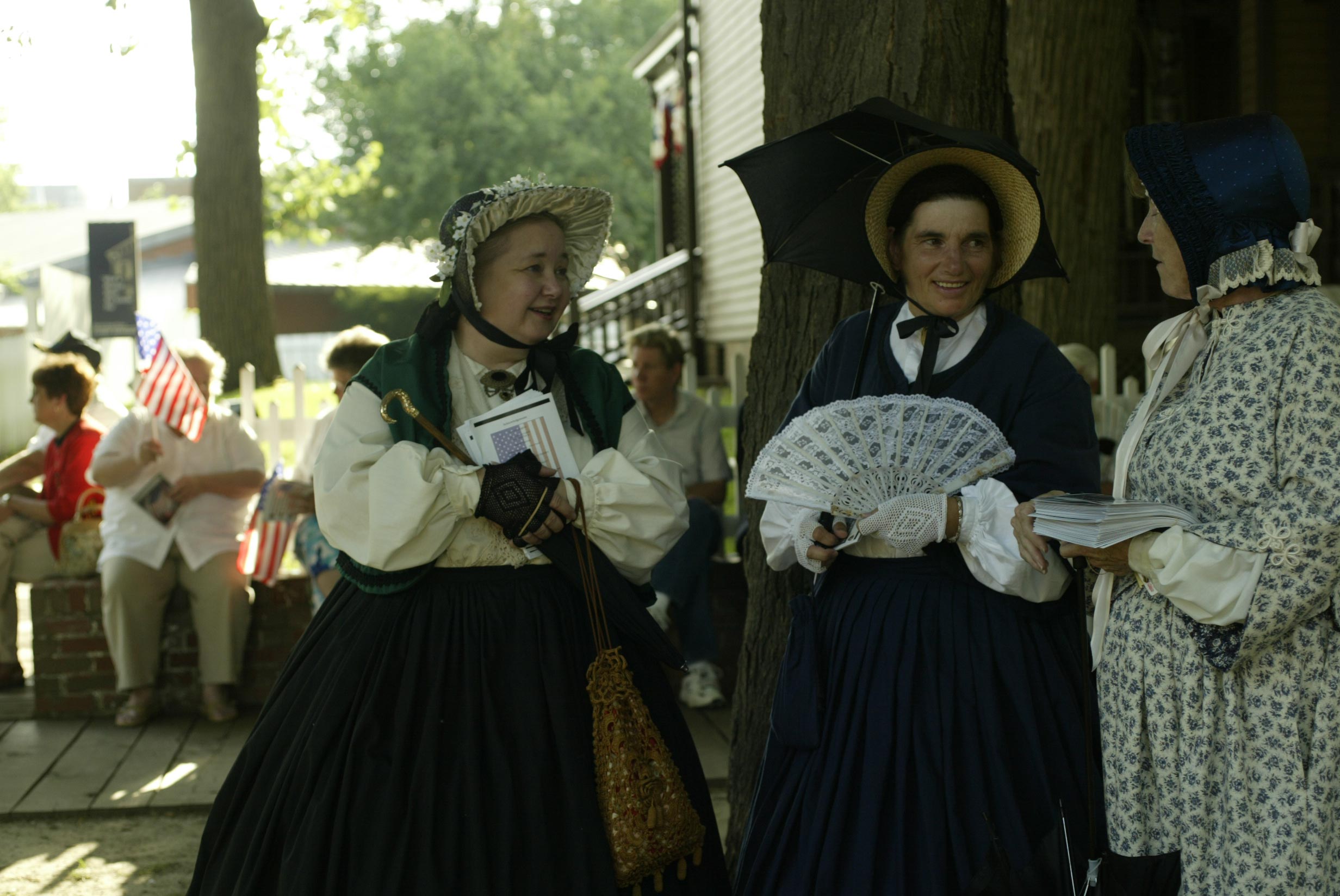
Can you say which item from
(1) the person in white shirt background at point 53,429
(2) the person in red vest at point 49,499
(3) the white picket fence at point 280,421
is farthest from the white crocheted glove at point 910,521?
(1) the person in white shirt background at point 53,429

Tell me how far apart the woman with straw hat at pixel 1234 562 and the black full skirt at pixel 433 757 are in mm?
933

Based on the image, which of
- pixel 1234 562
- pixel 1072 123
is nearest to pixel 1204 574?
pixel 1234 562

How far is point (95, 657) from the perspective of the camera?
5.36m

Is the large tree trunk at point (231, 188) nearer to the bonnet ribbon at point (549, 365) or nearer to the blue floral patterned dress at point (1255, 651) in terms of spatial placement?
the bonnet ribbon at point (549, 365)

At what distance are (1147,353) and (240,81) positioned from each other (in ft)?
29.5

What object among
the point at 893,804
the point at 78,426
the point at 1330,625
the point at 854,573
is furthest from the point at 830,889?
the point at 78,426

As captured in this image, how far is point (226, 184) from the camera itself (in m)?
10.2

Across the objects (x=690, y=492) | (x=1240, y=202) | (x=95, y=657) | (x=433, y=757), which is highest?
(x=1240, y=202)

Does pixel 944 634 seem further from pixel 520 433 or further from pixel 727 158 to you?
pixel 727 158

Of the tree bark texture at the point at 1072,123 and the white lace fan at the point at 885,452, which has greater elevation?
the tree bark texture at the point at 1072,123

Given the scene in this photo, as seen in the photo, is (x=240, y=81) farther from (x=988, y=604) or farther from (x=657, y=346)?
(x=988, y=604)

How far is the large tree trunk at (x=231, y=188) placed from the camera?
9.83m

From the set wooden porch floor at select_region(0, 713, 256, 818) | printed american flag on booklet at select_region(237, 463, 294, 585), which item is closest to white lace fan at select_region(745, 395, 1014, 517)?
wooden porch floor at select_region(0, 713, 256, 818)

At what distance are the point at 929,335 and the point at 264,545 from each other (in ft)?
11.6
